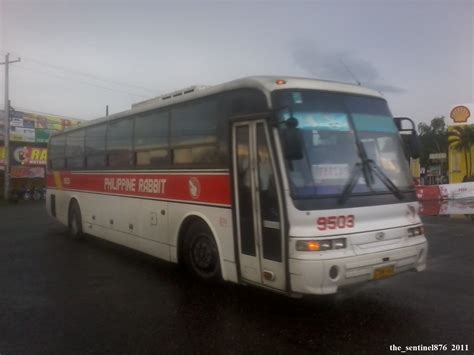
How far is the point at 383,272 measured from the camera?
18.0ft

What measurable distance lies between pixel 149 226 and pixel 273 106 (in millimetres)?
3867

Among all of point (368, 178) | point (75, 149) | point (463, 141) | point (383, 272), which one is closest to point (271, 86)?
point (368, 178)

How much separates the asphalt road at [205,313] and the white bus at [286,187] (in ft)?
1.49

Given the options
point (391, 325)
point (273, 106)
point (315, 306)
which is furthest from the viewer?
point (315, 306)

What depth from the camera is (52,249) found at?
1060cm

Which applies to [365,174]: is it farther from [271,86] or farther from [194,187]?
[194,187]

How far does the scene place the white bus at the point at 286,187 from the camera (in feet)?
17.3

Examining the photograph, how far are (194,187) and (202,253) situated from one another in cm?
101

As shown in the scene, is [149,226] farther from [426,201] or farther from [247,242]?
[426,201]

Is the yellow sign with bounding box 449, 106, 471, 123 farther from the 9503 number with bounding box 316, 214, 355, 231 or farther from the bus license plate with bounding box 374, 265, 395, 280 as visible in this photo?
the 9503 number with bounding box 316, 214, 355, 231

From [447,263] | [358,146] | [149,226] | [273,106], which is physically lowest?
[447,263]

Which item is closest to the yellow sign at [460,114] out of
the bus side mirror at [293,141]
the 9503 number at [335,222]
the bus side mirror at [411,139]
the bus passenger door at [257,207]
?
the bus side mirror at [411,139]

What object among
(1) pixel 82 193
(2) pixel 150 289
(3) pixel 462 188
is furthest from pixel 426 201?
(2) pixel 150 289

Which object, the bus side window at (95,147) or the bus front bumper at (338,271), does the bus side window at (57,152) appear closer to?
the bus side window at (95,147)
